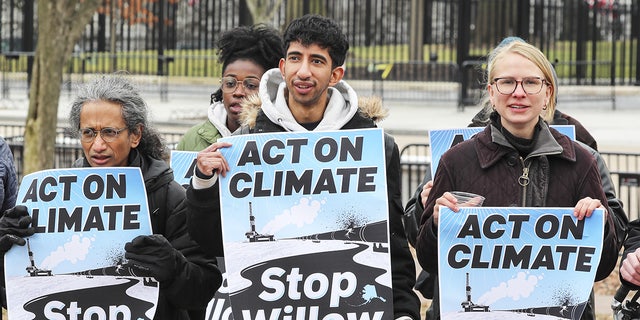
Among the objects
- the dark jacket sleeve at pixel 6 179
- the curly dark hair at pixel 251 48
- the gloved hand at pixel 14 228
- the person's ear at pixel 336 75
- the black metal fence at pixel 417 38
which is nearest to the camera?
the gloved hand at pixel 14 228

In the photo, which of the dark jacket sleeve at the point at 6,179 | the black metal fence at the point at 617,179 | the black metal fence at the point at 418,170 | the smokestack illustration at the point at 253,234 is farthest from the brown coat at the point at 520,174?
the black metal fence at the point at 617,179

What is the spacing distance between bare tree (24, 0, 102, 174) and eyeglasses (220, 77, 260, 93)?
5.47 m

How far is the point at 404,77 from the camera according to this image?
26.7 m

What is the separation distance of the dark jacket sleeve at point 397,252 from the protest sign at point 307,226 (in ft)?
0.39

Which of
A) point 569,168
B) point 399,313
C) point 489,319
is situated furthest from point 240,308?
point 569,168

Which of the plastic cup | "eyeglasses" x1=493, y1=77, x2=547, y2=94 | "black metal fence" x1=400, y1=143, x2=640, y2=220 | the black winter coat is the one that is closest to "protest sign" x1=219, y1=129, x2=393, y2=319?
the black winter coat

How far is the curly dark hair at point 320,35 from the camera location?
511 cm

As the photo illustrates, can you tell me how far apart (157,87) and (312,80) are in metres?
24.1

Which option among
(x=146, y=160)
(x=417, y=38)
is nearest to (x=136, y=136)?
(x=146, y=160)

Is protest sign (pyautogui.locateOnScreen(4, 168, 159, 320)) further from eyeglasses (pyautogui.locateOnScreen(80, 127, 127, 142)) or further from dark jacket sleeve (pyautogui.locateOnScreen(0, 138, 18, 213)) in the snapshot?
dark jacket sleeve (pyautogui.locateOnScreen(0, 138, 18, 213))

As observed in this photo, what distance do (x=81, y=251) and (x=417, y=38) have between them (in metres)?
22.6

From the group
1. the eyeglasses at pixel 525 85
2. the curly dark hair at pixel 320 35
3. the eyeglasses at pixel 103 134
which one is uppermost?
the curly dark hair at pixel 320 35

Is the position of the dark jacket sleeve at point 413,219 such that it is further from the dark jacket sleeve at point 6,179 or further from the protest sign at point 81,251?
the dark jacket sleeve at point 6,179

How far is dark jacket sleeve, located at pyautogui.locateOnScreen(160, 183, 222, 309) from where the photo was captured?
15.8 ft
